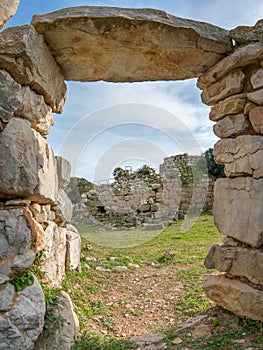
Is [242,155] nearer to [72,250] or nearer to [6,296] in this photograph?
[6,296]

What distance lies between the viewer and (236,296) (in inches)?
103

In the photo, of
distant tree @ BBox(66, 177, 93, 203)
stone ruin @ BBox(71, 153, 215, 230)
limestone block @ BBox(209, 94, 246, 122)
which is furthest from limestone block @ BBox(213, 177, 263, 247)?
distant tree @ BBox(66, 177, 93, 203)

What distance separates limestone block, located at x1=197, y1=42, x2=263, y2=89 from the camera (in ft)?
8.51

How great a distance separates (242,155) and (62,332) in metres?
2.10

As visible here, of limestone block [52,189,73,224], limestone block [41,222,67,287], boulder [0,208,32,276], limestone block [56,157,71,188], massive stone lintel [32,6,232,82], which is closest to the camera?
boulder [0,208,32,276]

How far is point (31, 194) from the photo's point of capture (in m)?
2.35

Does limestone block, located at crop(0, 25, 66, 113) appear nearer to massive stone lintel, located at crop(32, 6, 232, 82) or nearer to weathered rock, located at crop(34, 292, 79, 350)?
massive stone lintel, located at crop(32, 6, 232, 82)

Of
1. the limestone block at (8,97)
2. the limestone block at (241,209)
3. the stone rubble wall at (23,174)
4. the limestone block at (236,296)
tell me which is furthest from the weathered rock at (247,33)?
the limestone block at (236,296)

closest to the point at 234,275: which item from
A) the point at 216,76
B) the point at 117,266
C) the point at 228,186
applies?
the point at 228,186

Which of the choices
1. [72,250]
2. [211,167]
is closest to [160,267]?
[72,250]

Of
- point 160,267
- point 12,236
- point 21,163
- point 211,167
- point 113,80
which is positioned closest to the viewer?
point 12,236

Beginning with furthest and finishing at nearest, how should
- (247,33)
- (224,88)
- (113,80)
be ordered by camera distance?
1. (113,80)
2. (224,88)
3. (247,33)

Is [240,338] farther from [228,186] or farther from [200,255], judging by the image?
[200,255]

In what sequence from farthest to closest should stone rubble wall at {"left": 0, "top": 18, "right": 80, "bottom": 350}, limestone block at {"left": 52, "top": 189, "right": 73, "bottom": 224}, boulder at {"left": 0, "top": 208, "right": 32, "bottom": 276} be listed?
1. limestone block at {"left": 52, "top": 189, "right": 73, "bottom": 224}
2. boulder at {"left": 0, "top": 208, "right": 32, "bottom": 276}
3. stone rubble wall at {"left": 0, "top": 18, "right": 80, "bottom": 350}
